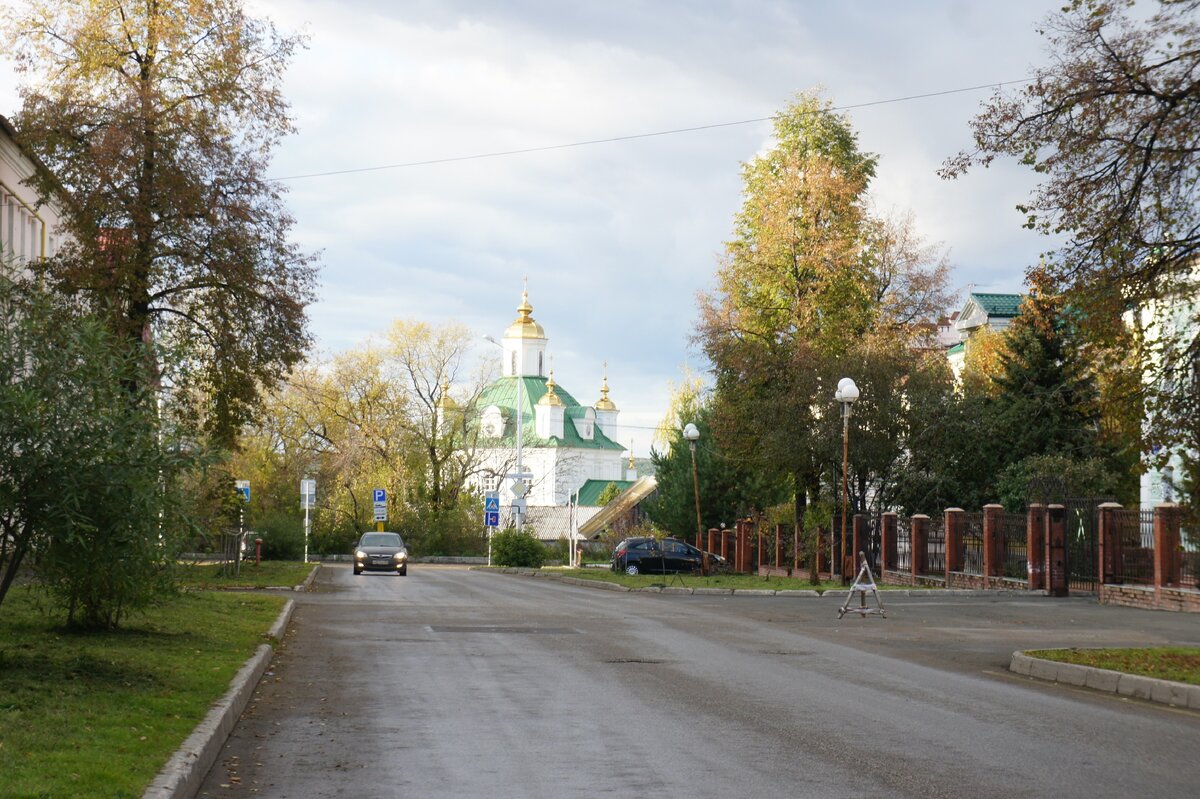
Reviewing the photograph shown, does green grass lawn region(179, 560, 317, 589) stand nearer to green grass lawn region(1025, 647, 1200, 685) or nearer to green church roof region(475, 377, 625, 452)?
green grass lawn region(1025, 647, 1200, 685)

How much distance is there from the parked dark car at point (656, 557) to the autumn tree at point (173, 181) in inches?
844

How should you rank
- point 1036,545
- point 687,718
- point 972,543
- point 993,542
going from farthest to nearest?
point 972,543, point 993,542, point 1036,545, point 687,718

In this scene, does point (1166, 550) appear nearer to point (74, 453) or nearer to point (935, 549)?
point (935, 549)

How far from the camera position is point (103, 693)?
10.7 metres

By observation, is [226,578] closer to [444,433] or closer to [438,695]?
[438,695]

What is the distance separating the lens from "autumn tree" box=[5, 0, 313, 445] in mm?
29438

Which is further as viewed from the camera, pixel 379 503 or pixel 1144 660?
pixel 379 503

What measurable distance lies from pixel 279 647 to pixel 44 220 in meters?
30.3

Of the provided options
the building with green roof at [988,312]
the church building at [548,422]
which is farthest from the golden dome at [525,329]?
the building with green roof at [988,312]

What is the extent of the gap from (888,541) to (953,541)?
4560 millimetres

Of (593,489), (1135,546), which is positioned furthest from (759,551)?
(593,489)

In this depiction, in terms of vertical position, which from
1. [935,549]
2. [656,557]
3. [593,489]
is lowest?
[656,557]

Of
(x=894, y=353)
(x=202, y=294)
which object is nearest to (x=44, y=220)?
(x=202, y=294)

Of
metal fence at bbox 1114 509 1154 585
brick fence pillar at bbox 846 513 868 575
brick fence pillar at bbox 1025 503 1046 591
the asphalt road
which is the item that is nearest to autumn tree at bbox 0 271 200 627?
the asphalt road
